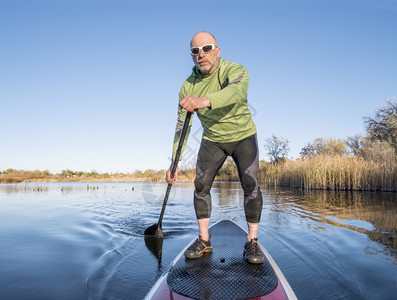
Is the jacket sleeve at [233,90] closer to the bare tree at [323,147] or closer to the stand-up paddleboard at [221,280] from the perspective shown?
the stand-up paddleboard at [221,280]

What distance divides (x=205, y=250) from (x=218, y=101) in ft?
4.87

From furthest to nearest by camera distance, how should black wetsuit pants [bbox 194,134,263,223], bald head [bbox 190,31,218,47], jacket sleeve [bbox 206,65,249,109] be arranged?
black wetsuit pants [bbox 194,134,263,223]
bald head [bbox 190,31,218,47]
jacket sleeve [bbox 206,65,249,109]

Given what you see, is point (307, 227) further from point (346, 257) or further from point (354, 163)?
point (354, 163)

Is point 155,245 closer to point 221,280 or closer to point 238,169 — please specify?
point 238,169

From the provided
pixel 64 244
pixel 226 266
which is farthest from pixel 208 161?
pixel 64 244

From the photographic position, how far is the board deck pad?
1.71 meters

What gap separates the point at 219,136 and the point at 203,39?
3.12 ft

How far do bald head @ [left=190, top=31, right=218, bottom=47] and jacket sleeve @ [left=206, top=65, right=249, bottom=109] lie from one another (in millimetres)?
322

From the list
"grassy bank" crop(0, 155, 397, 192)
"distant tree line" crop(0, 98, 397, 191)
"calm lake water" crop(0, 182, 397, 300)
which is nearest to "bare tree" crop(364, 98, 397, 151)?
"distant tree line" crop(0, 98, 397, 191)

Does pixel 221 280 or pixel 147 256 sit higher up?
pixel 221 280

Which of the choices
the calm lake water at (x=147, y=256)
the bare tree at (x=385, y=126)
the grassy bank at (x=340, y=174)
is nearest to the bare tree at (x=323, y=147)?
the bare tree at (x=385, y=126)

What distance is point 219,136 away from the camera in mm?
2725

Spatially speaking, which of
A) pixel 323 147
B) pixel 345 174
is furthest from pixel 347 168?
pixel 323 147

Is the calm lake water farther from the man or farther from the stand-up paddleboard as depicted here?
the man
